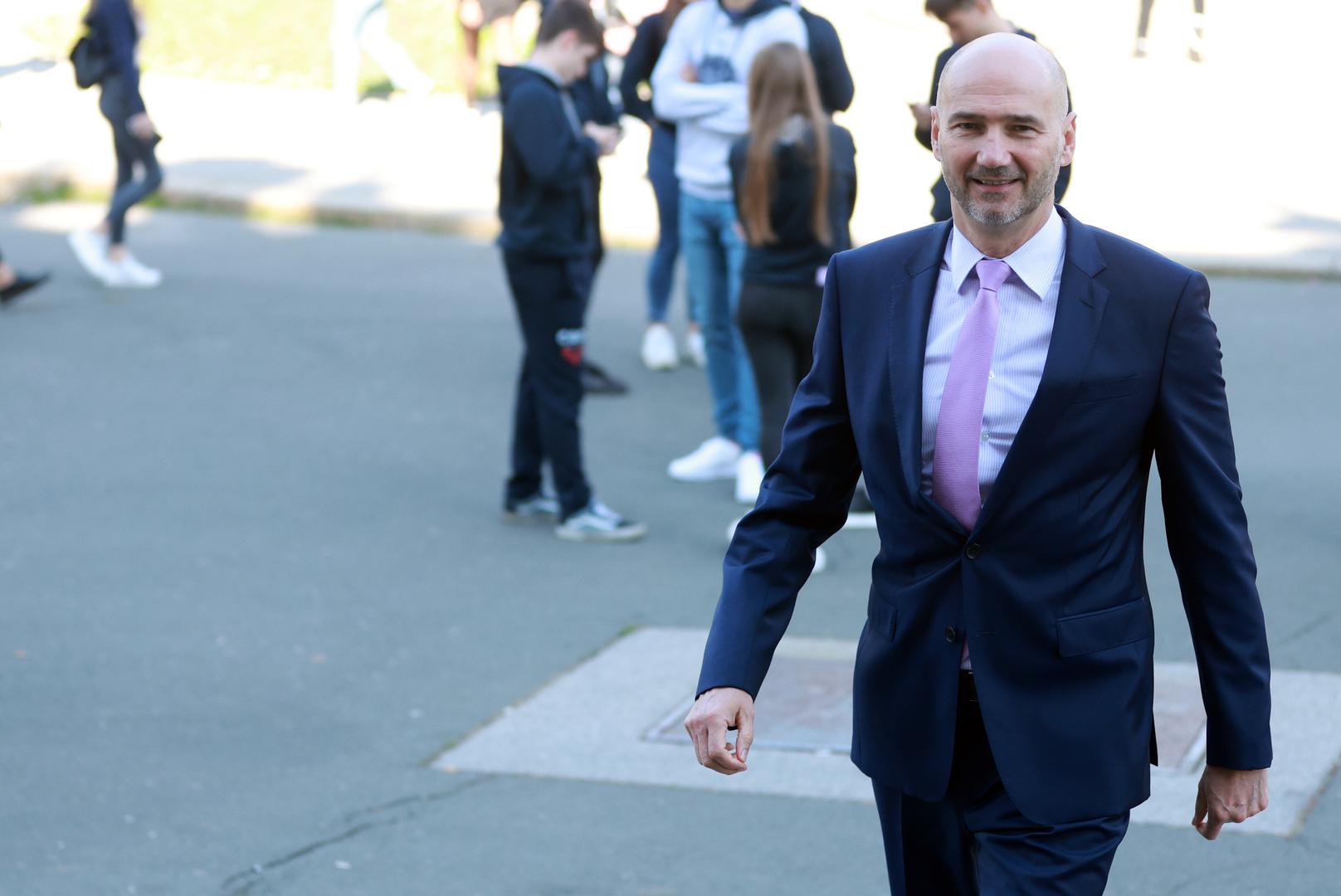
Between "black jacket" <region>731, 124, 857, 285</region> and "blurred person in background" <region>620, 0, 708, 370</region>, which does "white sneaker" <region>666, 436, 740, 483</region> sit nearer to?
"blurred person in background" <region>620, 0, 708, 370</region>

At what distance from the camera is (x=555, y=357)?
7.88m

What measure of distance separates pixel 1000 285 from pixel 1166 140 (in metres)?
16.1

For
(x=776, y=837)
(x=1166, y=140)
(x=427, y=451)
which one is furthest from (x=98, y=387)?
(x=1166, y=140)

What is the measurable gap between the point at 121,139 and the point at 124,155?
15 cm

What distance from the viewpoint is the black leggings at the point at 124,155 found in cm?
1238

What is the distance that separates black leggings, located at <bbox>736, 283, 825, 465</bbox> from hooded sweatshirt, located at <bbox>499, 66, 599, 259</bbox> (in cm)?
74

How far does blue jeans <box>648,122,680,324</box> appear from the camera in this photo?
33.8ft

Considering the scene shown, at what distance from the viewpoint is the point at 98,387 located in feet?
34.5

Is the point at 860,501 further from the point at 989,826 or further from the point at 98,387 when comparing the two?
the point at 989,826

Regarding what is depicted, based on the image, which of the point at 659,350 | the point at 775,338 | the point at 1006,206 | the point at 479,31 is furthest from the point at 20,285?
the point at 1006,206

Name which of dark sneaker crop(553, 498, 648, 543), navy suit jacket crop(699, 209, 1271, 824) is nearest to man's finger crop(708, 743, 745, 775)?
navy suit jacket crop(699, 209, 1271, 824)

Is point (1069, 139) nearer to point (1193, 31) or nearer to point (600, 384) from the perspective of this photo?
point (600, 384)

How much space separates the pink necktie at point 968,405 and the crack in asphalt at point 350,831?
2578 mm

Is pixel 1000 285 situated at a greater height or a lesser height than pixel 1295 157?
greater
